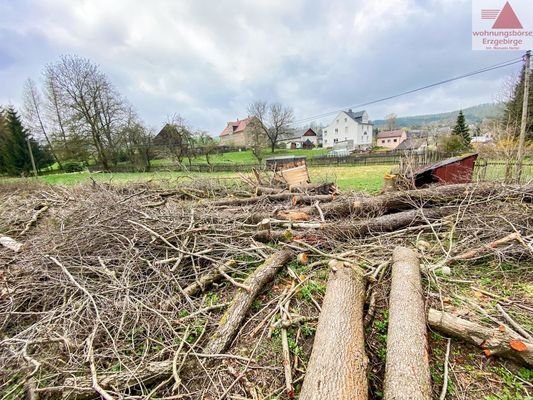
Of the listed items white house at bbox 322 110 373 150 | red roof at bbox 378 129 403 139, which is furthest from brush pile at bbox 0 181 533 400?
red roof at bbox 378 129 403 139

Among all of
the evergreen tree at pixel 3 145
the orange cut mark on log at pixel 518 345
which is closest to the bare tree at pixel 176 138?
the evergreen tree at pixel 3 145

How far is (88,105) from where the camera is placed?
85.2 ft

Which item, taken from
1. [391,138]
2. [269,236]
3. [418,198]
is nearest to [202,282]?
[269,236]

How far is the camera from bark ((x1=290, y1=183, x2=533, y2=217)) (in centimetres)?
514

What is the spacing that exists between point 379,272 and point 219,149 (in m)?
39.3

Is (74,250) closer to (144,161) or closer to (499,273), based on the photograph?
(499,273)

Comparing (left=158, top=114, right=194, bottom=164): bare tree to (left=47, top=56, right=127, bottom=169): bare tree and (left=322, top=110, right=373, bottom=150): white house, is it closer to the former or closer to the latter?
(left=47, top=56, right=127, bottom=169): bare tree

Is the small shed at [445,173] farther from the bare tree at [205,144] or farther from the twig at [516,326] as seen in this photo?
the bare tree at [205,144]

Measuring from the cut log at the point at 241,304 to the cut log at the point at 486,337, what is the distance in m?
1.90

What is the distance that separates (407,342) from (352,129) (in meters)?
54.5

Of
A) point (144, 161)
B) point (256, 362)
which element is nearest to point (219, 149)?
point (144, 161)

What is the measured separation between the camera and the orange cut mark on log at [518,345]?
2.06 metres

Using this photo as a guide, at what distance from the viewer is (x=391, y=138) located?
54625 mm

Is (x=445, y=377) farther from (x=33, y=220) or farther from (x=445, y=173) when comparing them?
(x=33, y=220)
